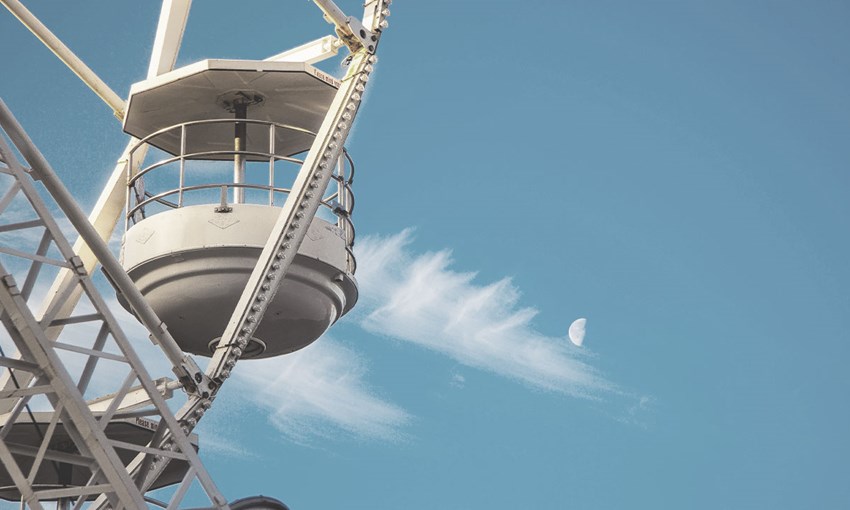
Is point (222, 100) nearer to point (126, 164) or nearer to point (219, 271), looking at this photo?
point (126, 164)

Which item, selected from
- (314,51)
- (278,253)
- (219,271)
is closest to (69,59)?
(314,51)

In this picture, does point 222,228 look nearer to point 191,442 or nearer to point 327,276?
point 327,276

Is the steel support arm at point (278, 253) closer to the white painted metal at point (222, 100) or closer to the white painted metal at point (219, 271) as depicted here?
the white painted metal at point (219, 271)

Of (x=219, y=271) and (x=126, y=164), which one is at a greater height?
(x=126, y=164)

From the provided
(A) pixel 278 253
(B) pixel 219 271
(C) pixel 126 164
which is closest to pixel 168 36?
(C) pixel 126 164

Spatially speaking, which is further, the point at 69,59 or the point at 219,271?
the point at 69,59

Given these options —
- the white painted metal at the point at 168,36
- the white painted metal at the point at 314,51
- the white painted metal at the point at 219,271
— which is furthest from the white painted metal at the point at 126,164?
the white painted metal at the point at 219,271

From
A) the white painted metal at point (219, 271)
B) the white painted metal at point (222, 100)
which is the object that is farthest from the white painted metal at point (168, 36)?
the white painted metal at point (219, 271)

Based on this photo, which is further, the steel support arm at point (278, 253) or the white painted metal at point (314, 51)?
the white painted metal at point (314, 51)

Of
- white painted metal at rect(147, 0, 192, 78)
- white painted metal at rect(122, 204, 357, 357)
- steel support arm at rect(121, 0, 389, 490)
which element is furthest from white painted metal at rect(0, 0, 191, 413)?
steel support arm at rect(121, 0, 389, 490)

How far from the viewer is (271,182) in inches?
671

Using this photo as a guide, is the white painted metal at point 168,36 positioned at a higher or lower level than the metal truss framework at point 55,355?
higher

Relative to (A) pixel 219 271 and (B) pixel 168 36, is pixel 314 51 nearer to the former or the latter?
(B) pixel 168 36

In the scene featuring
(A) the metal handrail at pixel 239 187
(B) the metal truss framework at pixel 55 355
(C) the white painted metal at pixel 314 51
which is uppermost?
(C) the white painted metal at pixel 314 51
